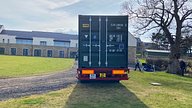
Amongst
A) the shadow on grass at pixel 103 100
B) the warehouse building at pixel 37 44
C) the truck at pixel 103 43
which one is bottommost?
the shadow on grass at pixel 103 100

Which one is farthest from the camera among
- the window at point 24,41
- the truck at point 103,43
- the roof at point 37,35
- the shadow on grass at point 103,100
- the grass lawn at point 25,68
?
the roof at point 37,35

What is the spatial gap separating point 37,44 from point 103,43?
237 feet

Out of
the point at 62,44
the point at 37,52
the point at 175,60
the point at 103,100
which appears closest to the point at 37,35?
the point at 62,44

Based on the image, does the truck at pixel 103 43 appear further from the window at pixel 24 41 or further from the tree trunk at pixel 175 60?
the window at pixel 24 41

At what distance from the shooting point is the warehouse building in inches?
3024

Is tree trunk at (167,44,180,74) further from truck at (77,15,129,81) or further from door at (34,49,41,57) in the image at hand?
door at (34,49,41,57)

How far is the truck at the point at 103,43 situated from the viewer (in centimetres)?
1307

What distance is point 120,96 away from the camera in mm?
10781

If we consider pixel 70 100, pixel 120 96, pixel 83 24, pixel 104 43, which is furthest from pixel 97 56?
pixel 70 100

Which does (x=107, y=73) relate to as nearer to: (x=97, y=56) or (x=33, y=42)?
(x=97, y=56)

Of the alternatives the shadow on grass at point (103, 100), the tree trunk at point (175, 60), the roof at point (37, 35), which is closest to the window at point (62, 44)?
the roof at point (37, 35)

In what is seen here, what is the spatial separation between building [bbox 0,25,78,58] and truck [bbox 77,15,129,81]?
67.2 m

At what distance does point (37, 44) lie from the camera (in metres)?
82.8

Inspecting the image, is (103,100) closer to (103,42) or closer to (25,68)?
(103,42)
